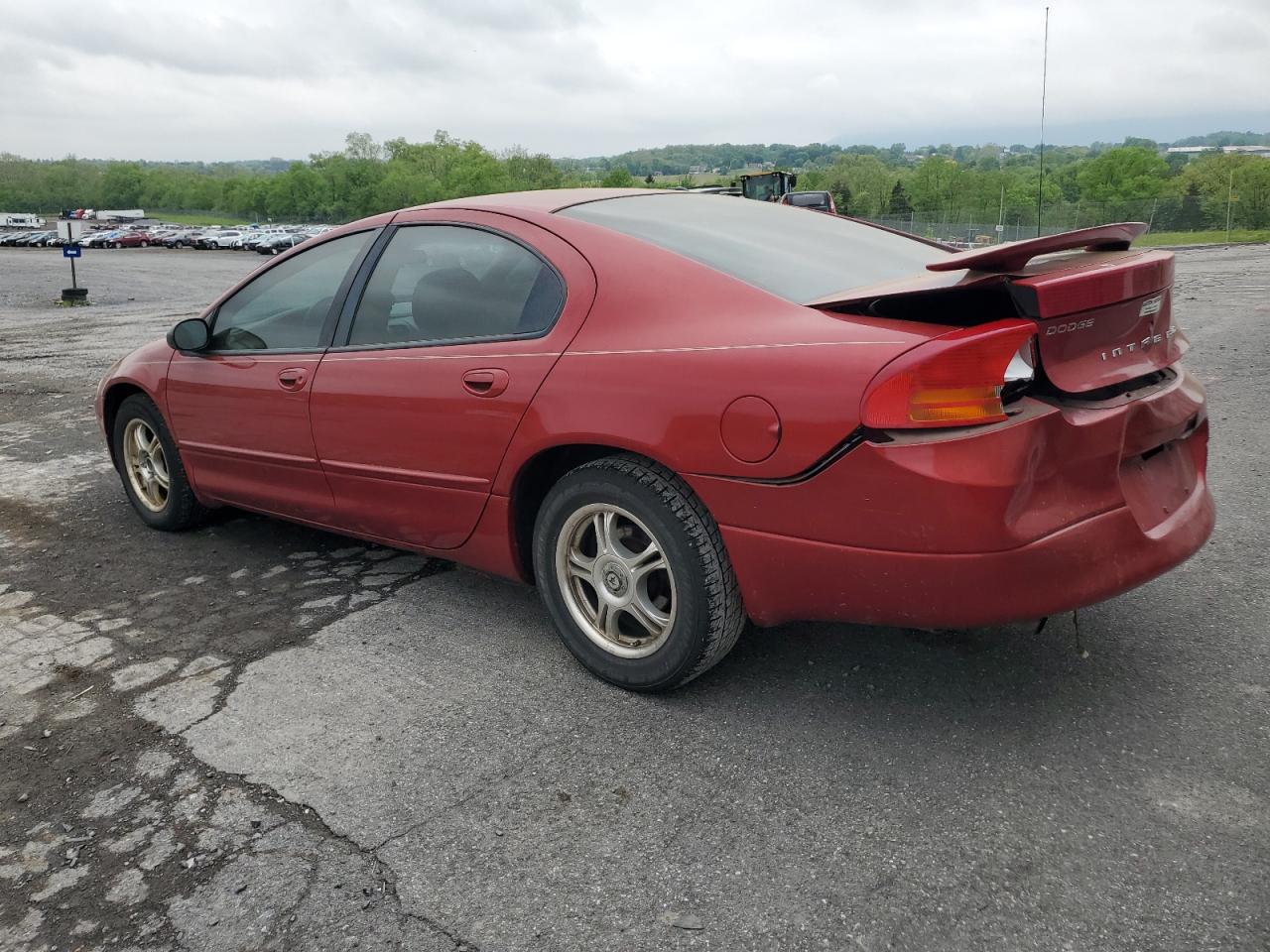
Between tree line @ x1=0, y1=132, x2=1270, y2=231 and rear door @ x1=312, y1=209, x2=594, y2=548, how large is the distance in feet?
136

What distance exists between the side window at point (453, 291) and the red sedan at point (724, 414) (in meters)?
0.01

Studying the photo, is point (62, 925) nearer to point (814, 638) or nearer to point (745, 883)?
point (745, 883)

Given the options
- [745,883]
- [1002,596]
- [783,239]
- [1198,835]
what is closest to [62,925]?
[745,883]

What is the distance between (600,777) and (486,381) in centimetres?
131

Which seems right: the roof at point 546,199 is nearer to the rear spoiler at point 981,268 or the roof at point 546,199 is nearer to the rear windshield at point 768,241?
the rear windshield at point 768,241

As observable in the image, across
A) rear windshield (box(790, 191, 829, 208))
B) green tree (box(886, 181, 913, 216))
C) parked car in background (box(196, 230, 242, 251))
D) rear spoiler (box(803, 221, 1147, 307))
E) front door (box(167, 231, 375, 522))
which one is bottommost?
front door (box(167, 231, 375, 522))

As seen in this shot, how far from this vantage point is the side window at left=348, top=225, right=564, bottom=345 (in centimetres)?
332

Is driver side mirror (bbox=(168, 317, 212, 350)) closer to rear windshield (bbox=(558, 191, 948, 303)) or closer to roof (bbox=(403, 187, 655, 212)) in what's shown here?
roof (bbox=(403, 187, 655, 212))

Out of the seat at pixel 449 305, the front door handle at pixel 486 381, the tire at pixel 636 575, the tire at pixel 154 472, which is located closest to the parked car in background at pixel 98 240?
the tire at pixel 154 472

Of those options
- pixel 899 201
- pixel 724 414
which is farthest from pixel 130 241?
pixel 724 414

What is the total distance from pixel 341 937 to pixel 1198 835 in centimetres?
187

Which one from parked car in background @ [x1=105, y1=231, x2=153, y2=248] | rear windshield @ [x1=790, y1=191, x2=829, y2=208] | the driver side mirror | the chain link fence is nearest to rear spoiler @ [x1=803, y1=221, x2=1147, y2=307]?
the driver side mirror

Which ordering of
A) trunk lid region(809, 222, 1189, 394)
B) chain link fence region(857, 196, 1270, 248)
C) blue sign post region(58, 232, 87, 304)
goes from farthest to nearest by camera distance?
1. chain link fence region(857, 196, 1270, 248)
2. blue sign post region(58, 232, 87, 304)
3. trunk lid region(809, 222, 1189, 394)

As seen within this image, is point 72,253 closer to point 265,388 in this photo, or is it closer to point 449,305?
point 265,388
